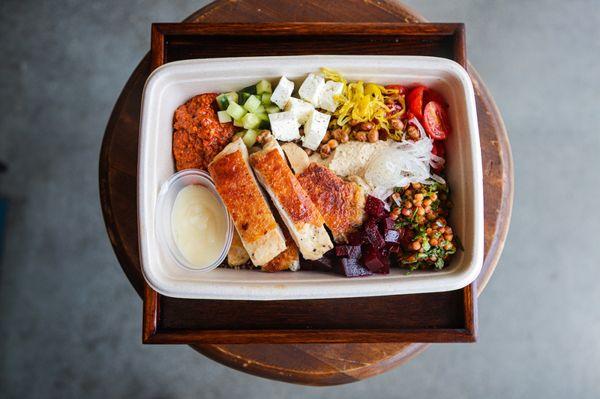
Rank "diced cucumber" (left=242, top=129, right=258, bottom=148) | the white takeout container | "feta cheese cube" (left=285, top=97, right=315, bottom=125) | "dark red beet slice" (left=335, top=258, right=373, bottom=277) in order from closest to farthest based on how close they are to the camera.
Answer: the white takeout container, "dark red beet slice" (left=335, top=258, right=373, bottom=277), "feta cheese cube" (left=285, top=97, right=315, bottom=125), "diced cucumber" (left=242, top=129, right=258, bottom=148)

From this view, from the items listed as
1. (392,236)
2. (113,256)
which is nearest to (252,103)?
(392,236)

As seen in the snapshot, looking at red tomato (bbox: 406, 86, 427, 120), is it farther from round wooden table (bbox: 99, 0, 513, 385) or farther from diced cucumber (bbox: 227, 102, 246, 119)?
diced cucumber (bbox: 227, 102, 246, 119)

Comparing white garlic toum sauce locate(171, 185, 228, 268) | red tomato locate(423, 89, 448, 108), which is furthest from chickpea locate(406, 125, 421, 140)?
white garlic toum sauce locate(171, 185, 228, 268)

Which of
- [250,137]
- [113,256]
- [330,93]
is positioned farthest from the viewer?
[113,256]

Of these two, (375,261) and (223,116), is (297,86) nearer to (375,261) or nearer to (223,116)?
(223,116)

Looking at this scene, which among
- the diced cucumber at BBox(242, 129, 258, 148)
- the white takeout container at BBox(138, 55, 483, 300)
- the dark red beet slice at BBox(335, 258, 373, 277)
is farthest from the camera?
the diced cucumber at BBox(242, 129, 258, 148)

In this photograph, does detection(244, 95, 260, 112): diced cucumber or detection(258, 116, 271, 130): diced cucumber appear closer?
detection(244, 95, 260, 112): diced cucumber
